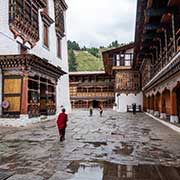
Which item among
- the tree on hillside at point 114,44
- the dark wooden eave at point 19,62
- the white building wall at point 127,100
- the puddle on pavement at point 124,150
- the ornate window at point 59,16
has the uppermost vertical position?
the tree on hillside at point 114,44

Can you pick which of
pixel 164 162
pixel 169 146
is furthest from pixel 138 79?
pixel 164 162

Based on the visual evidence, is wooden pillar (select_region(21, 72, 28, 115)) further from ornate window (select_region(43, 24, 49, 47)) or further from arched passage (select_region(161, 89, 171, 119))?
ornate window (select_region(43, 24, 49, 47))

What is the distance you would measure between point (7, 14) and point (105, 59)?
20782mm

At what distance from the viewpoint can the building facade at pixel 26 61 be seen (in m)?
15.7

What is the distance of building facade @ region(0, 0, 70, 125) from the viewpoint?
15.7 m

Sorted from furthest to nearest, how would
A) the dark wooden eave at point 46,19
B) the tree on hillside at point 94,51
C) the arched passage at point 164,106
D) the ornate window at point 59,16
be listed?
1. the tree on hillside at point 94,51
2. the ornate window at point 59,16
3. the dark wooden eave at point 46,19
4. the arched passage at point 164,106

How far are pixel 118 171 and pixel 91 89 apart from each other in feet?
153

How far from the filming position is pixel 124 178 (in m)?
5.00

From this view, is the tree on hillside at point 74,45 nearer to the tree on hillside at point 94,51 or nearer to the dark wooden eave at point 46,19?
the tree on hillside at point 94,51

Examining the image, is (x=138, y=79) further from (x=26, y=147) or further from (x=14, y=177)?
(x=14, y=177)

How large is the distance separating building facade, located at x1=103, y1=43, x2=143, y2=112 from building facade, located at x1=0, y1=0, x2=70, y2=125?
39.6ft

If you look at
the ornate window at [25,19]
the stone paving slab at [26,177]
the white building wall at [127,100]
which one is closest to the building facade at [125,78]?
the white building wall at [127,100]

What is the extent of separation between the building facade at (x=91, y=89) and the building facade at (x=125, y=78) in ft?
44.3

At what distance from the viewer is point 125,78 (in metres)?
37.3
